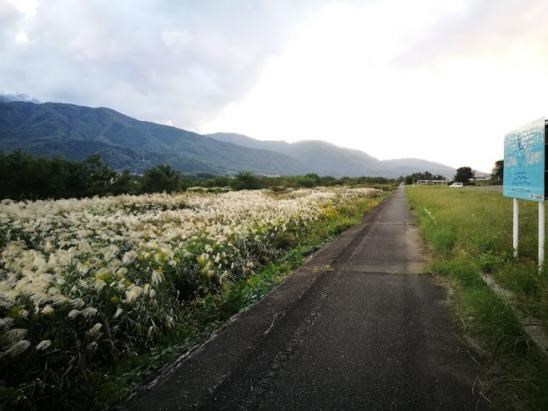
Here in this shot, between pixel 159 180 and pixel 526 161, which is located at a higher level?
pixel 159 180

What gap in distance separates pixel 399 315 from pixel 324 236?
7.48 metres

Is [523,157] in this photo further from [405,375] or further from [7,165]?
[7,165]

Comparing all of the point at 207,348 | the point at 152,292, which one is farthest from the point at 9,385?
the point at 207,348

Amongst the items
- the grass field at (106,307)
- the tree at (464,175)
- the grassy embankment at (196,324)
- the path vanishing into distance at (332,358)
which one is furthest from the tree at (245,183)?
the tree at (464,175)

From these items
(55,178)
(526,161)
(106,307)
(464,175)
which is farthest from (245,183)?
(464,175)

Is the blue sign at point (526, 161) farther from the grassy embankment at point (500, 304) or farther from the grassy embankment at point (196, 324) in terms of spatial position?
the grassy embankment at point (196, 324)

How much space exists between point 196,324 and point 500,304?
455 cm

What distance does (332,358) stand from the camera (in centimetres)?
379

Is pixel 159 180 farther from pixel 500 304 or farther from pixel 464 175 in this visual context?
pixel 464 175

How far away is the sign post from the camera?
5.49 m

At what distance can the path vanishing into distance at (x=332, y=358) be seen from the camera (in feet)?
10.1

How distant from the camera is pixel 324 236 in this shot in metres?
12.5

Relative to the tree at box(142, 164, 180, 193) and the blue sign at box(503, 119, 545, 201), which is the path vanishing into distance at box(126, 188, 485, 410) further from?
the tree at box(142, 164, 180, 193)

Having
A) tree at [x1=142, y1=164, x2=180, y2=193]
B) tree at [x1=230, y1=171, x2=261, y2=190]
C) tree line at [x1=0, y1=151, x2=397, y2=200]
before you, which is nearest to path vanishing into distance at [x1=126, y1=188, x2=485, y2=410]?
tree line at [x1=0, y1=151, x2=397, y2=200]
